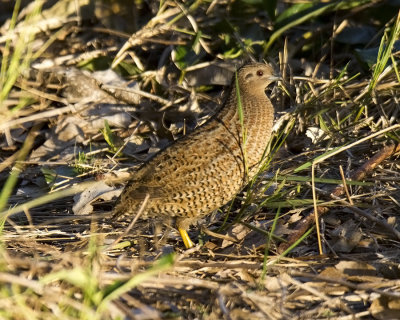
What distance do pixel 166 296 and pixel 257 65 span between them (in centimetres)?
222

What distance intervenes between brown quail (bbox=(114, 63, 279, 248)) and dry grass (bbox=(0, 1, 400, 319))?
6.4 inches

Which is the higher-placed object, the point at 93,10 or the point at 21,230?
the point at 93,10

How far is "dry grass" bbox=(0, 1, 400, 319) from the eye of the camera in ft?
12.7

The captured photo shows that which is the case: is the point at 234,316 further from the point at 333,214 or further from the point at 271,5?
the point at 271,5

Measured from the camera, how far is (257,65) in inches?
219

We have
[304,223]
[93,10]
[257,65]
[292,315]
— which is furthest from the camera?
[93,10]

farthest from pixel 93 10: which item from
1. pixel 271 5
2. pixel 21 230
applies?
pixel 21 230

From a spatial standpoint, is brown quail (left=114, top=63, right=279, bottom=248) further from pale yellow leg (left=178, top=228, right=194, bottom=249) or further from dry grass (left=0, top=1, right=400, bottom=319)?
dry grass (left=0, top=1, right=400, bottom=319)

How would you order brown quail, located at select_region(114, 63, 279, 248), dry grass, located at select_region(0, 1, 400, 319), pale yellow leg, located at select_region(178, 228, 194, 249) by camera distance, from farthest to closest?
pale yellow leg, located at select_region(178, 228, 194, 249), brown quail, located at select_region(114, 63, 279, 248), dry grass, located at select_region(0, 1, 400, 319)

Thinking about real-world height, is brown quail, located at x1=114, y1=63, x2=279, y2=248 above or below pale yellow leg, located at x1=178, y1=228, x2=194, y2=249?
above

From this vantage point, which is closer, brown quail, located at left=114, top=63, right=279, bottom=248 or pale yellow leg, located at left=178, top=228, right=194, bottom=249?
brown quail, located at left=114, top=63, right=279, bottom=248

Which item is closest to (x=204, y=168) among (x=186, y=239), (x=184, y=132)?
(x=186, y=239)

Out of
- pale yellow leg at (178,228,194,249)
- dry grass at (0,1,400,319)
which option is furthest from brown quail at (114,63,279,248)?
dry grass at (0,1,400,319)

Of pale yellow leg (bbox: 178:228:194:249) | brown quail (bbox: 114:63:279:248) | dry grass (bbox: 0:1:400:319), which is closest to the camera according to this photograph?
dry grass (bbox: 0:1:400:319)
